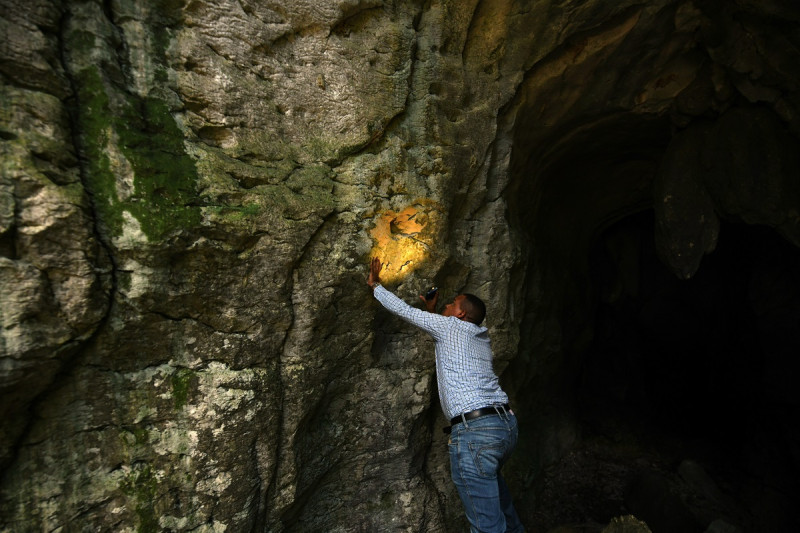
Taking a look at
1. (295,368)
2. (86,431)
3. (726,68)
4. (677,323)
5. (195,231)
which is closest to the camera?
(86,431)

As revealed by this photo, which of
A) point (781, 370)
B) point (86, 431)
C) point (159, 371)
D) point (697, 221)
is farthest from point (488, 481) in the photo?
point (781, 370)

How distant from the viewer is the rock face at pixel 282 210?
184 cm

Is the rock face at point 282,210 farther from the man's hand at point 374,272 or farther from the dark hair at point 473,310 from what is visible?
the dark hair at point 473,310

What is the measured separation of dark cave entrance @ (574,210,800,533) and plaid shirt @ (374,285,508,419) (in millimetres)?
3354

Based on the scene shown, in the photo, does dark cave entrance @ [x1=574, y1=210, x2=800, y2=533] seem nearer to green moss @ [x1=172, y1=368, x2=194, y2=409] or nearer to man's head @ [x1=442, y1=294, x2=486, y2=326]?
man's head @ [x1=442, y1=294, x2=486, y2=326]

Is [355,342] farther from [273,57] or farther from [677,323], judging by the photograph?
[677,323]

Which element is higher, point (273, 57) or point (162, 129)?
point (273, 57)

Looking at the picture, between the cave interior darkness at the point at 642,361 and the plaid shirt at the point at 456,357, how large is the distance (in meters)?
1.81

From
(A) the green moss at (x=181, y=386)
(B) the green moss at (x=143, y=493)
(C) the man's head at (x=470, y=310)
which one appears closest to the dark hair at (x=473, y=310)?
(C) the man's head at (x=470, y=310)

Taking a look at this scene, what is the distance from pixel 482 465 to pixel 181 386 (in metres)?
1.65

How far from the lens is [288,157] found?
2.45m

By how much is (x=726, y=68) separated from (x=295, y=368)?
14.4 feet

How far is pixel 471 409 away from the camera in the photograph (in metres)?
2.54

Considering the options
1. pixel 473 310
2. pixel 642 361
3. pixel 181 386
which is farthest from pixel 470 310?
pixel 642 361
